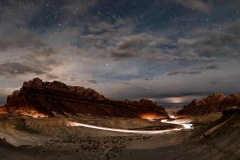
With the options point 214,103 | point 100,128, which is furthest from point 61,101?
point 214,103

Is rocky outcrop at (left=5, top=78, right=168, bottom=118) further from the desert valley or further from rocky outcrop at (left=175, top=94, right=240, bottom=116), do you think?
rocky outcrop at (left=175, top=94, right=240, bottom=116)

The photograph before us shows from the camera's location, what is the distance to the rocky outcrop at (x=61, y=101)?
380 feet

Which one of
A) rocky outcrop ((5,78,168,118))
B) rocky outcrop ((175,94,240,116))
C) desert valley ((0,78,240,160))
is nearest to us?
desert valley ((0,78,240,160))

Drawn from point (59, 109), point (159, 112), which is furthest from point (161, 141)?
point (159, 112)

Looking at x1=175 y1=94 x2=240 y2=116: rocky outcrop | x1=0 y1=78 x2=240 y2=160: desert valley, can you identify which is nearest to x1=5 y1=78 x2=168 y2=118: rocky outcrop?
x1=0 y1=78 x2=240 y2=160: desert valley

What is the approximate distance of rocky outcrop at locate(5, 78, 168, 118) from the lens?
11575 centimetres

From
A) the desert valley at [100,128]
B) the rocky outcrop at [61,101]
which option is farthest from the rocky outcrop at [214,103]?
the rocky outcrop at [61,101]

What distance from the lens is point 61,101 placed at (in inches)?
4835

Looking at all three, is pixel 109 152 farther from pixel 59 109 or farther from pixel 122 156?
pixel 59 109

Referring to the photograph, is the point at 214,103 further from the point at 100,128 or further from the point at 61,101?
the point at 100,128

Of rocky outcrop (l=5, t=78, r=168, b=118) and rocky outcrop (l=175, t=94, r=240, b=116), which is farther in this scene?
rocky outcrop (l=175, t=94, r=240, b=116)

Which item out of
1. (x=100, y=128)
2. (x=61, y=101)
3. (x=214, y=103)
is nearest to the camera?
(x=100, y=128)

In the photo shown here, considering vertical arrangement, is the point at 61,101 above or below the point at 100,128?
above

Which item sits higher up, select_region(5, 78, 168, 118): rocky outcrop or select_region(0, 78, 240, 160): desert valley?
select_region(5, 78, 168, 118): rocky outcrop
